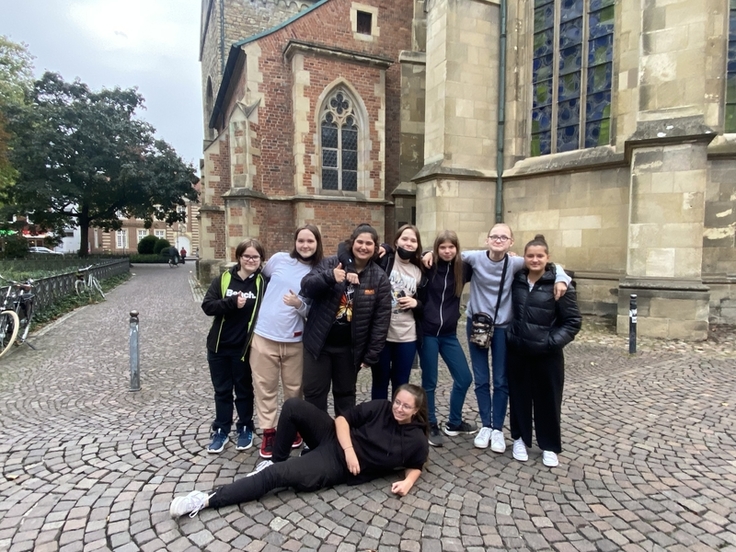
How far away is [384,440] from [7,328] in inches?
267

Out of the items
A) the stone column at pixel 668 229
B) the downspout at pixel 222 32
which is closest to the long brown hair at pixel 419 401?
the stone column at pixel 668 229

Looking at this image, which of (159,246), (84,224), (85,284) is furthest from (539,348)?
(159,246)

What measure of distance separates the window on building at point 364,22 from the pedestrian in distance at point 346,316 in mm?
13463

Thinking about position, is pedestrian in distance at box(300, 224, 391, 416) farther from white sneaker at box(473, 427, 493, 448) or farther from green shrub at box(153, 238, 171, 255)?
green shrub at box(153, 238, 171, 255)

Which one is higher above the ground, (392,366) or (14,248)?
(14,248)

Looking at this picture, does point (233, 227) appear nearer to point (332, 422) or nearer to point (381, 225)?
point (381, 225)

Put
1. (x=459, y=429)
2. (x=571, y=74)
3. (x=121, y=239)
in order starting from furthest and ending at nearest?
(x=121, y=239) → (x=571, y=74) → (x=459, y=429)

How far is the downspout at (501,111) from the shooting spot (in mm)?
9938

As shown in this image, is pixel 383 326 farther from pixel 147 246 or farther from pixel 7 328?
pixel 147 246

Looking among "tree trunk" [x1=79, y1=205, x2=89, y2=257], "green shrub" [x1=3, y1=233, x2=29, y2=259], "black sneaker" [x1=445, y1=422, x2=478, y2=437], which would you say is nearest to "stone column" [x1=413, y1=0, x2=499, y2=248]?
"black sneaker" [x1=445, y1=422, x2=478, y2=437]

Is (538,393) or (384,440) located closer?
(384,440)

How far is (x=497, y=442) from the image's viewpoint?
3.55 meters

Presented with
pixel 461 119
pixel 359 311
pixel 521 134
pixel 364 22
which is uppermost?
pixel 364 22

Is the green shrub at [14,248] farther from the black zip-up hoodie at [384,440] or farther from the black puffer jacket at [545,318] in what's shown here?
the black puffer jacket at [545,318]
